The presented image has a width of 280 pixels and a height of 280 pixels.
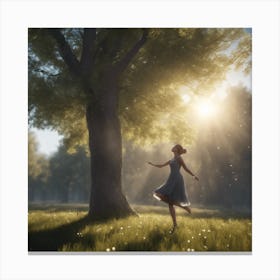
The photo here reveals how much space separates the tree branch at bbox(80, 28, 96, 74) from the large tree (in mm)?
30

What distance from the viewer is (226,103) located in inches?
706

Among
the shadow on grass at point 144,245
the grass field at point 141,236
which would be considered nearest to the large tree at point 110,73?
the grass field at point 141,236

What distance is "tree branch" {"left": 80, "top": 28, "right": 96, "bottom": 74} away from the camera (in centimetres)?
1148

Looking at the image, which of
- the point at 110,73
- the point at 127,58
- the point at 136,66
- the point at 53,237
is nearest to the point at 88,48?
the point at 110,73

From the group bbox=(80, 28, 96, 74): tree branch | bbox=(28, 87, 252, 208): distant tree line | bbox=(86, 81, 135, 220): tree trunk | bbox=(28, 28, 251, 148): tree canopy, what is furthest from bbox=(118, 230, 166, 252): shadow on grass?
bbox=(80, 28, 96, 74): tree branch

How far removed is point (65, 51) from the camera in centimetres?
1166

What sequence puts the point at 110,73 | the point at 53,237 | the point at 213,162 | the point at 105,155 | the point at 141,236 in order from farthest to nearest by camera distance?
the point at 213,162
the point at 110,73
the point at 105,155
the point at 53,237
the point at 141,236

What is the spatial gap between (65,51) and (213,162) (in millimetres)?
14963

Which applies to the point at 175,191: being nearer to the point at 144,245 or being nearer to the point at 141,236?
the point at 141,236

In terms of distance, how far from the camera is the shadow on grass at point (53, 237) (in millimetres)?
8852
